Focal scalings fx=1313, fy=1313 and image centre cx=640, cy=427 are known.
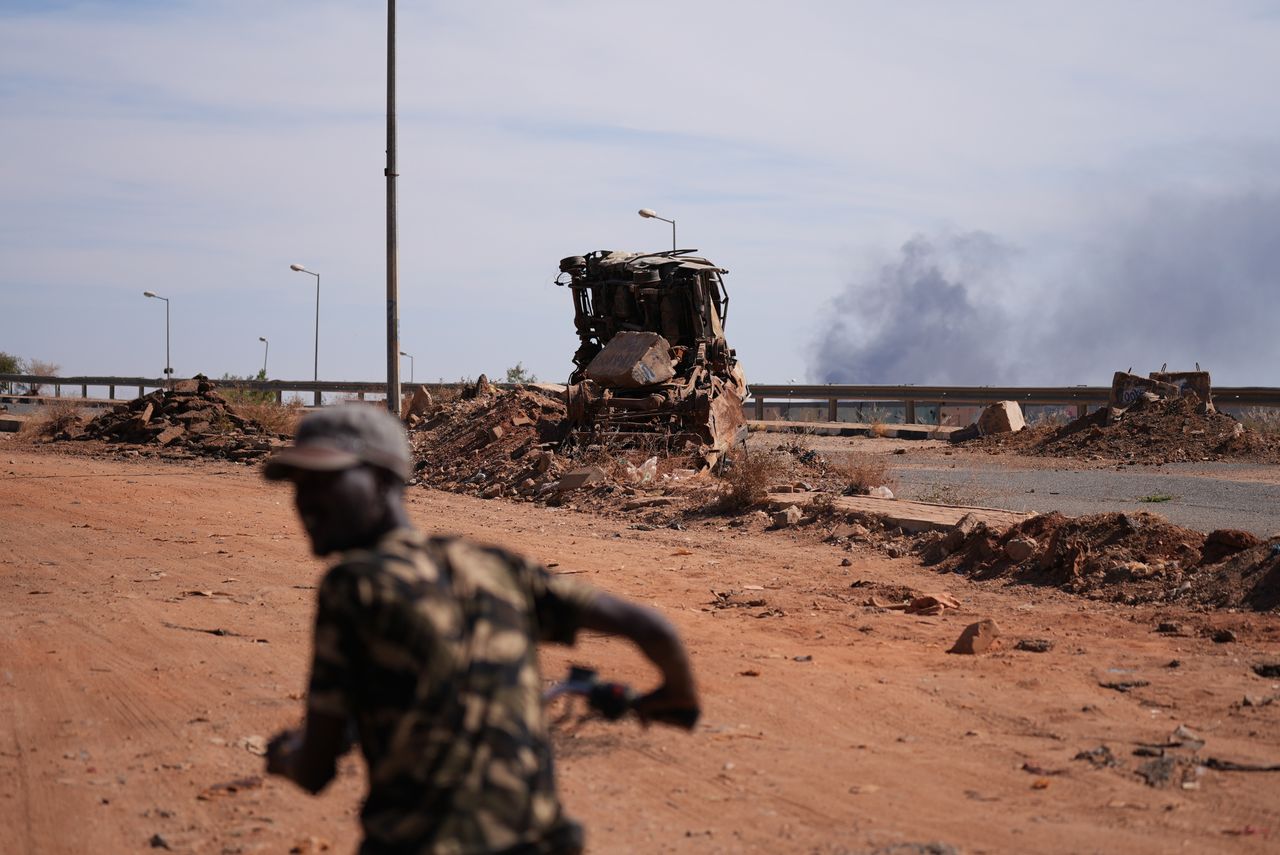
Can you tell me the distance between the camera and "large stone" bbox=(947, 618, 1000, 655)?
29.6 feet

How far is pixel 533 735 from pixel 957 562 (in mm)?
10582

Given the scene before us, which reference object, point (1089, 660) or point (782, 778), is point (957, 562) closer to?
point (1089, 660)

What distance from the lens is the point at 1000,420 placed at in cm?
2966

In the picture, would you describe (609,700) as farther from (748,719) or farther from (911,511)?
(911,511)

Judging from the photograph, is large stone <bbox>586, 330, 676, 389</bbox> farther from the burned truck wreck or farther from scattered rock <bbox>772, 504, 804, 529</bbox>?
scattered rock <bbox>772, 504, 804, 529</bbox>

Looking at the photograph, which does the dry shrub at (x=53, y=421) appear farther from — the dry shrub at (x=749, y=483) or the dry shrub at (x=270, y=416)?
the dry shrub at (x=749, y=483)

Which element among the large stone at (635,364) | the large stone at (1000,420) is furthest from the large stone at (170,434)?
the large stone at (1000,420)

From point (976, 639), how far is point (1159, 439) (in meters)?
17.2

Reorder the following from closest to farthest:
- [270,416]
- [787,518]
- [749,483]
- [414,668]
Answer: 1. [414,668]
2. [787,518]
3. [749,483]
4. [270,416]

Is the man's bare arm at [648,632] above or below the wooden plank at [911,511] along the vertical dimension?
above

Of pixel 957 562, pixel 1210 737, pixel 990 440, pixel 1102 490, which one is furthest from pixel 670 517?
pixel 990 440

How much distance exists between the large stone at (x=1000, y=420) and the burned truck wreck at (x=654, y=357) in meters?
8.47

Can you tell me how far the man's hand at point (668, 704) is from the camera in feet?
10.1

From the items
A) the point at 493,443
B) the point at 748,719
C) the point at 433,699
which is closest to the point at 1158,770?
the point at 748,719
